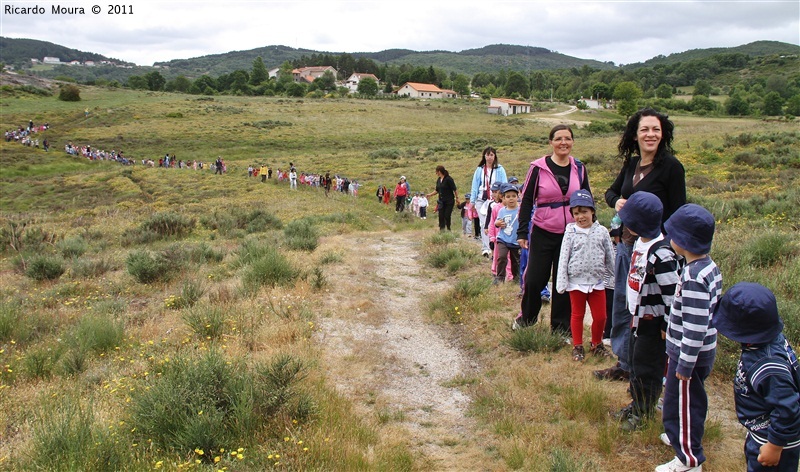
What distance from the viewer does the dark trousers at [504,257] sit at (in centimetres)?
699

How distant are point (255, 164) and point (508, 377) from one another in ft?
118

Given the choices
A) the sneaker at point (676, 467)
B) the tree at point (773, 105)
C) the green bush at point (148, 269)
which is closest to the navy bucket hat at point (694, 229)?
the sneaker at point (676, 467)

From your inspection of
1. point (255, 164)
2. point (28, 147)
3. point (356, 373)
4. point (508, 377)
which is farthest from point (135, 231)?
point (28, 147)

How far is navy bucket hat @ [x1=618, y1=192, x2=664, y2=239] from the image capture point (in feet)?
11.0

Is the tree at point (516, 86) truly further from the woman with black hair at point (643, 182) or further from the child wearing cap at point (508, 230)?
the woman with black hair at point (643, 182)

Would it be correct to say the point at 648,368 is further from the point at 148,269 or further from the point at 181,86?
the point at 181,86

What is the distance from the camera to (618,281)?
396cm

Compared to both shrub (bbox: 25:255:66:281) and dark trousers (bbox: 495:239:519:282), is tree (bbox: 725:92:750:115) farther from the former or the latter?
shrub (bbox: 25:255:66:281)

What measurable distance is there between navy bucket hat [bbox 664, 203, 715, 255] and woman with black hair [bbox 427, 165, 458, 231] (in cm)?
802

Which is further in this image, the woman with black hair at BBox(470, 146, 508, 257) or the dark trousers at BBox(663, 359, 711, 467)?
the woman with black hair at BBox(470, 146, 508, 257)

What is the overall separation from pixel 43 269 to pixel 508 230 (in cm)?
778

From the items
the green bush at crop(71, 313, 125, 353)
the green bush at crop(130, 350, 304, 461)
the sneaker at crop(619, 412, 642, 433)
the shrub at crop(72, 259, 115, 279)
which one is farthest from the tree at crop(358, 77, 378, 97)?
the sneaker at crop(619, 412, 642, 433)

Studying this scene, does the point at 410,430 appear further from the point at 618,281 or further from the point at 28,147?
the point at 28,147

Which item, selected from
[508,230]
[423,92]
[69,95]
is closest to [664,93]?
[423,92]
